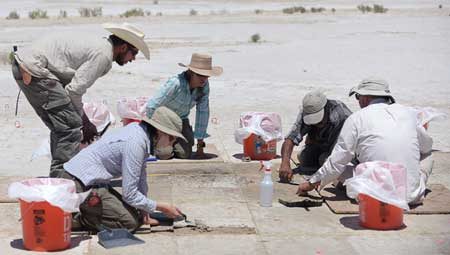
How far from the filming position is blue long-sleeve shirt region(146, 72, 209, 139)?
9092 millimetres

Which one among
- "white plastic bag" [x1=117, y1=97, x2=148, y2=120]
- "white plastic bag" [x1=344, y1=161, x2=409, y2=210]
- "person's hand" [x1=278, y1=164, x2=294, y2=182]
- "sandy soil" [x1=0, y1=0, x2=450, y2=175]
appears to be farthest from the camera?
"sandy soil" [x1=0, y1=0, x2=450, y2=175]

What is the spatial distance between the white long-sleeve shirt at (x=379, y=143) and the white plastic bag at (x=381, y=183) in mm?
365

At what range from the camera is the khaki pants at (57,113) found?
729cm

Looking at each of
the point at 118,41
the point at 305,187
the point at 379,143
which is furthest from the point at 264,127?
the point at 379,143

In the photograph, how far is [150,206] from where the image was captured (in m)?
6.11

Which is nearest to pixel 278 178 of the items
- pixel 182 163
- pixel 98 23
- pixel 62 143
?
pixel 182 163

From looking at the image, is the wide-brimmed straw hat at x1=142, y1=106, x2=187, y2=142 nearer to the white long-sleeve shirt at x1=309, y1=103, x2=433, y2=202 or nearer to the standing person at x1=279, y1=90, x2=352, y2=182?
the white long-sleeve shirt at x1=309, y1=103, x2=433, y2=202

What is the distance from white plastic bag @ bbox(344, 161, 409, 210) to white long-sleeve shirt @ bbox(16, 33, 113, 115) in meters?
2.37

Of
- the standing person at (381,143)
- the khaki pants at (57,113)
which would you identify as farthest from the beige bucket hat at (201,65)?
the standing person at (381,143)

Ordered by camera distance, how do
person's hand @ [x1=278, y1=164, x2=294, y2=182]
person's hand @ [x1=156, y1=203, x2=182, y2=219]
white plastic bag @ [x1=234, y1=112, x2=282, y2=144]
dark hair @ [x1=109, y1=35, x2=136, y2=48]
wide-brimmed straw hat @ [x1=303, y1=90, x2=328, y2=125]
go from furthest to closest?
white plastic bag @ [x1=234, y1=112, x2=282, y2=144] → person's hand @ [x1=278, y1=164, x2=294, y2=182] → wide-brimmed straw hat @ [x1=303, y1=90, x2=328, y2=125] → dark hair @ [x1=109, y1=35, x2=136, y2=48] → person's hand @ [x1=156, y1=203, x2=182, y2=219]

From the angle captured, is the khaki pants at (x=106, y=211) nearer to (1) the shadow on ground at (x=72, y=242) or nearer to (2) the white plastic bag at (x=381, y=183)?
(1) the shadow on ground at (x=72, y=242)

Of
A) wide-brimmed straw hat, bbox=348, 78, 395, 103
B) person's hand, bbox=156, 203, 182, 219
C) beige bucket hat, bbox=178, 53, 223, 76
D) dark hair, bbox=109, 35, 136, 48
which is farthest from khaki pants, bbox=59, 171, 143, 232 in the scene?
beige bucket hat, bbox=178, 53, 223, 76

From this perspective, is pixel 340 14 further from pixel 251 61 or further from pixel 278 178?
pixel 278 178

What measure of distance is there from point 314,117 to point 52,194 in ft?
9.50
